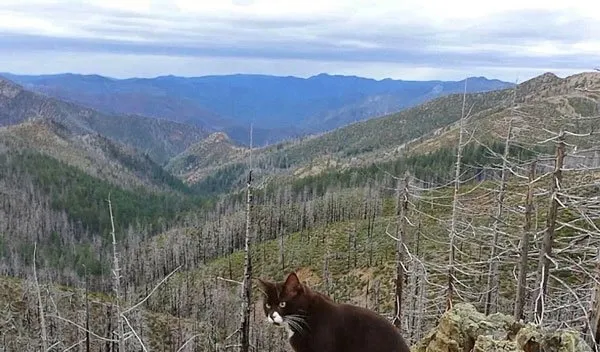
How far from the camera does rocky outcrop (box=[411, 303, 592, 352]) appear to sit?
19.5ft

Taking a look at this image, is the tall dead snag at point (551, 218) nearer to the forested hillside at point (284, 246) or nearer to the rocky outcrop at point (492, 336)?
the forested hillside at point (284, 246)

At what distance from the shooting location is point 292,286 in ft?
21.9

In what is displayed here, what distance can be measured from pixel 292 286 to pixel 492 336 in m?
2.55

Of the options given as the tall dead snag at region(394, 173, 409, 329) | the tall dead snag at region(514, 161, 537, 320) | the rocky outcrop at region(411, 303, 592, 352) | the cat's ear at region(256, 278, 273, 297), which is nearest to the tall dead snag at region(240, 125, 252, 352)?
the cat's ear at region(256, 278, 273, 297)

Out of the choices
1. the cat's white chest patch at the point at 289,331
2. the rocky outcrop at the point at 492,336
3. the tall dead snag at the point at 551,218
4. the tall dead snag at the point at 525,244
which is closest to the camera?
the rocky outcrop at the point at 492,336

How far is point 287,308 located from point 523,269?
9945 mm

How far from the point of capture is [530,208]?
43.4 feet

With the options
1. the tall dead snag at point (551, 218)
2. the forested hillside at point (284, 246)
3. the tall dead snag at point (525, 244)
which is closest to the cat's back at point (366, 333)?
the forested hillside at point (284, 246)

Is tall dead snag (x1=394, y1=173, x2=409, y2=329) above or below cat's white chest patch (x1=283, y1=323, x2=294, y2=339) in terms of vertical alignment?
below

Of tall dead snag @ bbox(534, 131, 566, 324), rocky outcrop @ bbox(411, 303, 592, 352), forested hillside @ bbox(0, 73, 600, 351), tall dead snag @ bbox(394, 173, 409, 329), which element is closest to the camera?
rocky outcrop @ bbox(411, 303, 592, 352)

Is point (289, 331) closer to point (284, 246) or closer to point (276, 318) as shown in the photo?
point (276, 318)

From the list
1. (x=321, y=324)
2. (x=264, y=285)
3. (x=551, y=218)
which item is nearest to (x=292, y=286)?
(x=264, y=285)

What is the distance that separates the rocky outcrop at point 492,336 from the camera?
19.5ft

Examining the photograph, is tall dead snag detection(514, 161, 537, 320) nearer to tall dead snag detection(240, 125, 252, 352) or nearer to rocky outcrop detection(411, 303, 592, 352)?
rocky outcrop detection(411, 303, 592, 352)
